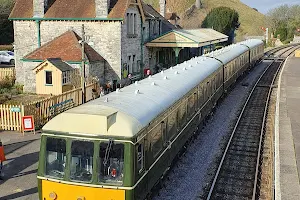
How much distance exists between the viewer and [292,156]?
1274 centimetres

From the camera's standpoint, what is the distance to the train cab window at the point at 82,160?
25.9 ft

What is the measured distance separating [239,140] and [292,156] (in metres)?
4.08

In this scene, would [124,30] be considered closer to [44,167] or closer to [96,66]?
[96,66]

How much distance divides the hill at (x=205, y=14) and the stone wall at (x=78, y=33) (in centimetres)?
6382

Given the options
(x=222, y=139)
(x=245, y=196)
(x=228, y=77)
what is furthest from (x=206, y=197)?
(x=228, y=77)

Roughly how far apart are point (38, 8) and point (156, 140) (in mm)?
22840

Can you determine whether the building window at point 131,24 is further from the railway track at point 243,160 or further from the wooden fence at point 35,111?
the railway track at point 243,160

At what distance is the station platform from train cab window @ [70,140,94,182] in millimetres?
4956

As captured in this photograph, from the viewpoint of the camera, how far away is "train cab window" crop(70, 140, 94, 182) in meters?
7.89

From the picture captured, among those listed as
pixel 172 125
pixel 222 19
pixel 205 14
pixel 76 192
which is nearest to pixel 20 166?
pixel 172 125

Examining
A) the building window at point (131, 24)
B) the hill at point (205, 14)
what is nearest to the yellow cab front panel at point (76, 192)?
the building window at point (131, 24)

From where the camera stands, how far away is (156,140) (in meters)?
10.0

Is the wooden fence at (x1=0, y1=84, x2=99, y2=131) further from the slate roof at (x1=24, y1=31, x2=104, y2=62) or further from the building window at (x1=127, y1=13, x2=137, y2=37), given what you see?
the building window at (x1=127, y1=13, x2=137, y2=37)

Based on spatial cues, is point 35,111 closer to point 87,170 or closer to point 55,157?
point 55,157
